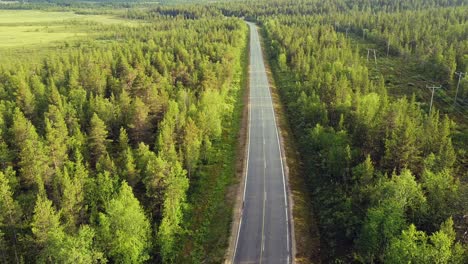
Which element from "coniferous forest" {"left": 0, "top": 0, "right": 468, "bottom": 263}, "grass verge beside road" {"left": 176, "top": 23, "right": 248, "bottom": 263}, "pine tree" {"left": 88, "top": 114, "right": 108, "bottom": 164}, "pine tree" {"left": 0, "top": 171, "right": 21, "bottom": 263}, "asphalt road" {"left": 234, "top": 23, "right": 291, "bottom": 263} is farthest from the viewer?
"pine tree" {"left": 88, "top": 114, "right": 108, "bottom": 164}

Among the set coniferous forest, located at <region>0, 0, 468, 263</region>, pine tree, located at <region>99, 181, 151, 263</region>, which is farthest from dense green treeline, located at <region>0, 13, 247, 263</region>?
coniferous forest, located at <region>0, 0, 468, 263</region>

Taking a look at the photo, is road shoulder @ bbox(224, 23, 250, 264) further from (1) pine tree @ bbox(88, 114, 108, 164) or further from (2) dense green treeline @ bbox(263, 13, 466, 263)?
(1) pine tree @ bbox(88, 114, 108, 164)

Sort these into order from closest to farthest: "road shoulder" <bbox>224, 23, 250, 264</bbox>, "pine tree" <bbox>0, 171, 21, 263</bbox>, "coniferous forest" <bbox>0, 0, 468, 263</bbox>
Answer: "coniferous forest" <bbox>0, 0, 468, 263</bbox> → "pine tree" <bbox>0, 171, 21, 263</bbox> → "road shoulder" <bbox>224, 23, 250, 264</bbox>

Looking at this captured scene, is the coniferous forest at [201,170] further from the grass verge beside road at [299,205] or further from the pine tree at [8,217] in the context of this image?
the grass verge beside road at [299,205]

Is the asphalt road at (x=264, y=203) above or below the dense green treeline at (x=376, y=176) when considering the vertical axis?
below

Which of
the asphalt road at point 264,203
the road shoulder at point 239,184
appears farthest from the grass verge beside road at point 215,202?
the asphalt road at point 264,203
